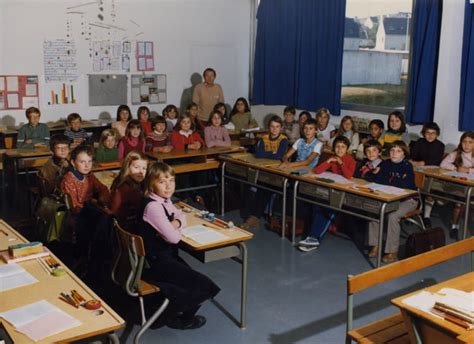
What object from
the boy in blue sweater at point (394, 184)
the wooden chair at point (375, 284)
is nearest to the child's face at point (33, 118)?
the boy in blue sweater at point (394, 184)

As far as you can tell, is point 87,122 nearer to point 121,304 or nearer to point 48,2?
point 48,2

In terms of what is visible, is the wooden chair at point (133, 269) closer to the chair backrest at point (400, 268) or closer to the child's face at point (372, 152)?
the chair backrest at point (400, 268)

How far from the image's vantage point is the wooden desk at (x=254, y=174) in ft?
19.5

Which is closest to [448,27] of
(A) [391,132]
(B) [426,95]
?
(B) [426,95]

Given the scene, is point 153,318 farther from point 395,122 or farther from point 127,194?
point 395,122

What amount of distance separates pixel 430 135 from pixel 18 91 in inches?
220

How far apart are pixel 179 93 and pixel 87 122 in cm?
181

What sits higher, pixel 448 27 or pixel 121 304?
pixel 448 27

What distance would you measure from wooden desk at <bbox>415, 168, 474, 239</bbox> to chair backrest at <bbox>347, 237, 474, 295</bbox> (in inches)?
84.6

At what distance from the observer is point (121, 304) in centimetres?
427

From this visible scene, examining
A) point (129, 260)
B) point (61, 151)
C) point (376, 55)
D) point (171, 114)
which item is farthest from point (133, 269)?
point (376, 55)

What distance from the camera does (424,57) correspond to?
293 inches

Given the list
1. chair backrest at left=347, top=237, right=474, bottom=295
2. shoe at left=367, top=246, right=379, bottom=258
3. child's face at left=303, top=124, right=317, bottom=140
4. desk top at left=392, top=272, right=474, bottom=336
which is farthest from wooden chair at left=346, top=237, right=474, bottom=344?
child's face at left=303, top=124, right=317, bottom=140

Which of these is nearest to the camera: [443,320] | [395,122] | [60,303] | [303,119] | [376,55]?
[443,320]
